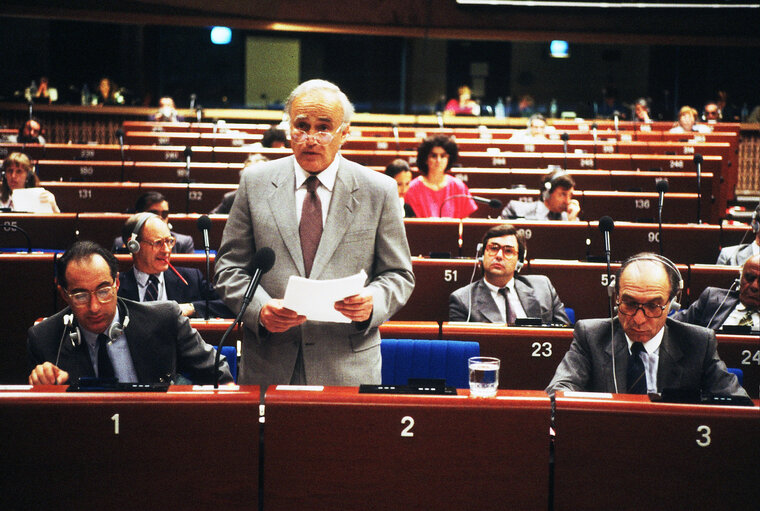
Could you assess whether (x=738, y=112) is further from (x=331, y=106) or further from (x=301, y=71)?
(x=331, y=106)

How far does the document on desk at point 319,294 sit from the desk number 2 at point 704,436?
684mm

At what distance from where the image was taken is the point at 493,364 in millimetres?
1581

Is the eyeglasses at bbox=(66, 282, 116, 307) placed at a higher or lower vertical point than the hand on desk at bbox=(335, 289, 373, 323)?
lower

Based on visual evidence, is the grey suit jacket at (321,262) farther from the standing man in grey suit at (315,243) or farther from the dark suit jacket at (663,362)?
the dark suit jacket at (663,362)

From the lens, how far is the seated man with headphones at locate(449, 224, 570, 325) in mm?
3633

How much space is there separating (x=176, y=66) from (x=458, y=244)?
11117 millimetres

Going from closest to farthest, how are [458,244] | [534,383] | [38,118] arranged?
[534,383], [458,244], [38,118]

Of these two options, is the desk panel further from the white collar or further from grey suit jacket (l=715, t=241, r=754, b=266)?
grey suit jacket (l=715, t=241, r=754, b=266)

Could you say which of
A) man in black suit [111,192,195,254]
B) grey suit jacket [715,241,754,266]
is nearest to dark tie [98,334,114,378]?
man in black suit [111,192,195,254]

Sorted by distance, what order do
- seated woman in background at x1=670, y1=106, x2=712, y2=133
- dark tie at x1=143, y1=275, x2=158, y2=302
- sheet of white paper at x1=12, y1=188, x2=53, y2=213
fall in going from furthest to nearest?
seated woman in background at x1=670, y1=106, x2=712, y2=133, sheet of white paper at x1=12, y1=188, x2=53, y2=213, dark tie at x1=143, y1=275, x2=158, y2=302

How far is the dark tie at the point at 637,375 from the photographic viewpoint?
2172 millimetres

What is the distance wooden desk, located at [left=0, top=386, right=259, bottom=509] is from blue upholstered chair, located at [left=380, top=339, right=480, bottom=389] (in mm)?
1180

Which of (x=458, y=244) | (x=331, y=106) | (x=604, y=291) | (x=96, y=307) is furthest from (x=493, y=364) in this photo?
(x=458, y=244)

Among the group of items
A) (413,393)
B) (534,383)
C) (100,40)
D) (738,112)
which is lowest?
(534,383)
